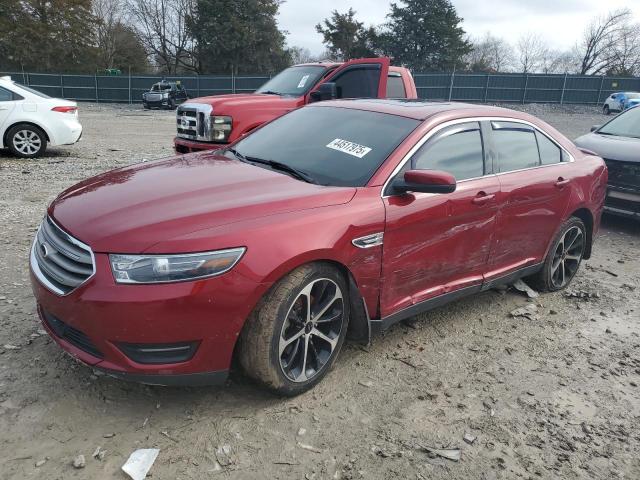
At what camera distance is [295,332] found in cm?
291

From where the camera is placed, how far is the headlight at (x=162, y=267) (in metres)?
2.44

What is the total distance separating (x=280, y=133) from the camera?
401 cm

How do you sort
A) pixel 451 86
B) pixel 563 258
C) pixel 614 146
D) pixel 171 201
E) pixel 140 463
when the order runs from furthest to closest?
pixel 451 86, pixel 614 146, pixel 563 258, pixel 171 201, pixel 140 463

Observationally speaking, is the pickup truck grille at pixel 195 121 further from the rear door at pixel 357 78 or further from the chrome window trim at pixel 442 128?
the chrome window trim at pixel 442 128

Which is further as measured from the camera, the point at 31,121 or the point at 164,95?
the point at 164,95

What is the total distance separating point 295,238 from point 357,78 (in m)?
6.17

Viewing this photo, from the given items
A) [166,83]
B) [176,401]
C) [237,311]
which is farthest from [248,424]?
[166,83]

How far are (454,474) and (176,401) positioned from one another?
1520mm

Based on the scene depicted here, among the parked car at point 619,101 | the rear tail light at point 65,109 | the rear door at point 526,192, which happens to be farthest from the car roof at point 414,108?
the parked car at point 619,101

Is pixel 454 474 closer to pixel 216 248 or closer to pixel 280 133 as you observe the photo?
pixel 216 248

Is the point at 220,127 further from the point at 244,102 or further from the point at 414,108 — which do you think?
the point at 414,108

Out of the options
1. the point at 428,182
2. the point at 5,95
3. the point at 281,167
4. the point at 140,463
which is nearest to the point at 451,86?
the point at 5,95

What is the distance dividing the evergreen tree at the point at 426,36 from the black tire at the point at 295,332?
45.5 meters

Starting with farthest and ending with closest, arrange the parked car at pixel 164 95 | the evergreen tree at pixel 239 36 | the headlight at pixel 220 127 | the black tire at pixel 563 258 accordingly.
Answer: the evergreen tree at pixel 239 36 < the parked car at pixel 164 95 < the headlight at pixel 220 127 < the black tire at pixel 563 258
